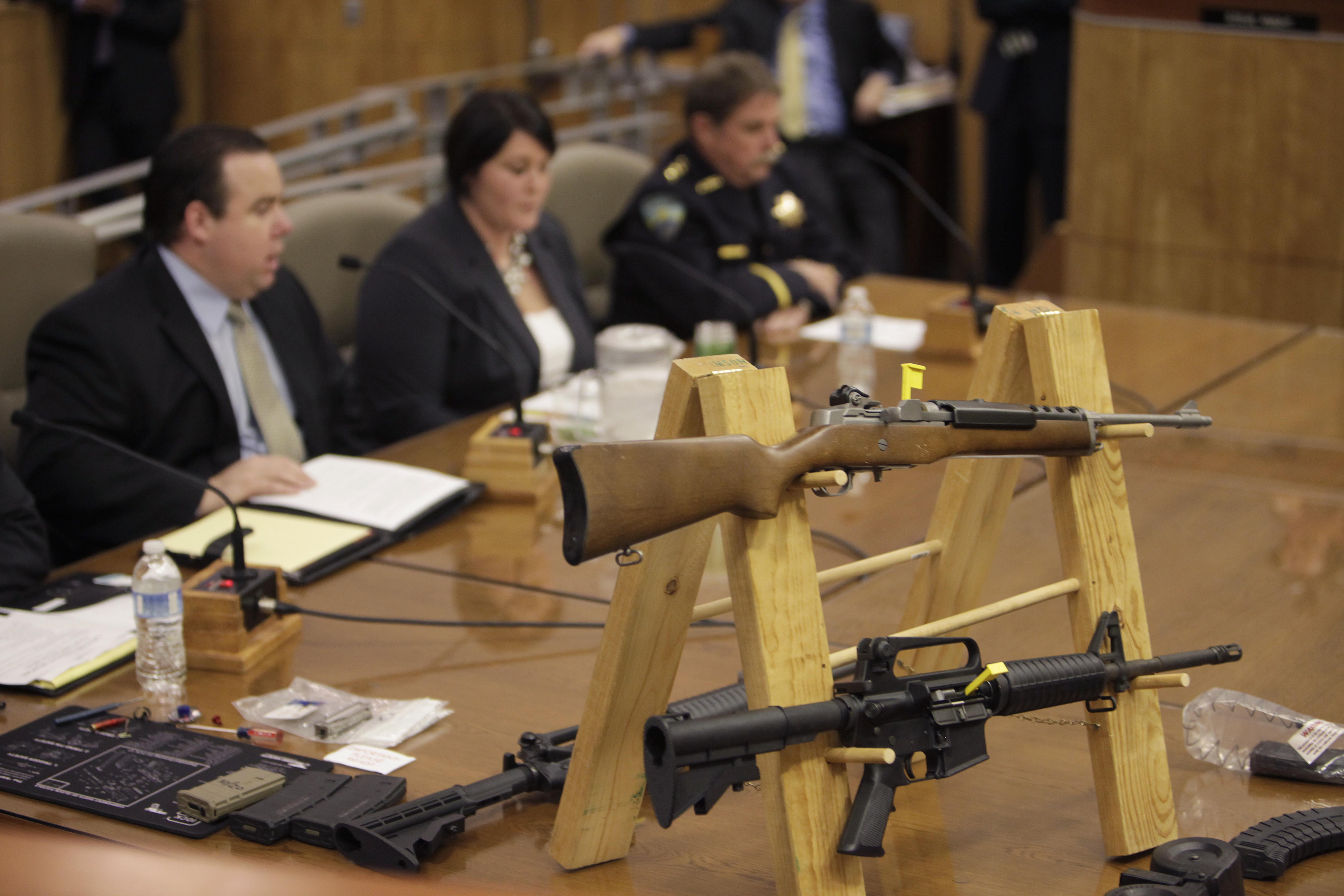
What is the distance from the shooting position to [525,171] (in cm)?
283

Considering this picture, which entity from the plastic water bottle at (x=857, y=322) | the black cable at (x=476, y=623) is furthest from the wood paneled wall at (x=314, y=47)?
the black cable at (x=476, y=623)

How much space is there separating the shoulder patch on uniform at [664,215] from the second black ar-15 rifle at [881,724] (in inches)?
92.1

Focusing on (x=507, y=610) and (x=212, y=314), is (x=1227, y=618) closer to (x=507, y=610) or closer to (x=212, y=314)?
(x=507, y=610)

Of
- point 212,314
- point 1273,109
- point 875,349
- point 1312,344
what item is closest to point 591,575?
point 212,314

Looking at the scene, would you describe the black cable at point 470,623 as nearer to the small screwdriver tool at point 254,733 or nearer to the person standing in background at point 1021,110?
the small screwdriver tool at point 254,733

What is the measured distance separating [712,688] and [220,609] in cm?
55

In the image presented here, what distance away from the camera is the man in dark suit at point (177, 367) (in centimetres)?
217

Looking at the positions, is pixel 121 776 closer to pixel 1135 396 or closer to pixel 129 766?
pixel 129 766

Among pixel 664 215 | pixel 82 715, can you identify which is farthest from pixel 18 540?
pixel 664 215

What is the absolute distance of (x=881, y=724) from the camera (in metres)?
1.09

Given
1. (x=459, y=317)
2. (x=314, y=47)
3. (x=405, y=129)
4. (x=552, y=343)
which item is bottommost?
(x=552, y=343)

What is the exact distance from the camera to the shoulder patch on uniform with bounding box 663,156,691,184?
11.4ft

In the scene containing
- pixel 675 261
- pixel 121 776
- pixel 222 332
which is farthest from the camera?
pixel 675 261

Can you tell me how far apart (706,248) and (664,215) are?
0.13m
